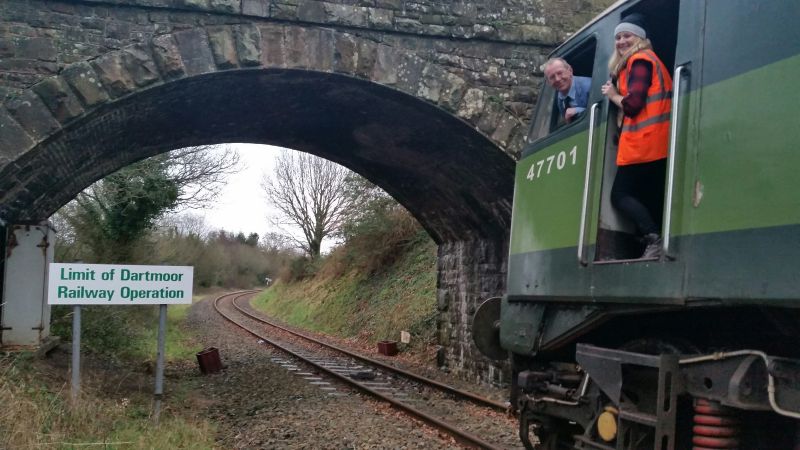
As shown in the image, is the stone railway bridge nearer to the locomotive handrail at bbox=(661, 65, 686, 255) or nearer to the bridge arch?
the bridge arch

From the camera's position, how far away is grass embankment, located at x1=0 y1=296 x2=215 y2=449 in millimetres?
5715

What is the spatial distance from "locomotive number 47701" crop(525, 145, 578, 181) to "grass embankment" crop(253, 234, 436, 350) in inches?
416

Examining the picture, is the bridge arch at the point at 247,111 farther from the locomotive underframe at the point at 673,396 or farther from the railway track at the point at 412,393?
the locomotive underframe at the point at 673,396

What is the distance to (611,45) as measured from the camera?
13.3 ft

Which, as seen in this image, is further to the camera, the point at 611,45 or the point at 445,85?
the point at 445,85

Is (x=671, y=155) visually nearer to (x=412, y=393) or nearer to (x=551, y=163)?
(x=551, y=163)

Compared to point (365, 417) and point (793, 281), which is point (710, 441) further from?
point (365, 417)

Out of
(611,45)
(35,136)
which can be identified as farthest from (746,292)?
(35,136)

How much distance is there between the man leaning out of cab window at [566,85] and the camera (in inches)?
181

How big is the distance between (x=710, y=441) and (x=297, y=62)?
6409 mm

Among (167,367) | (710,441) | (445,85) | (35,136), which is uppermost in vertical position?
(445,85)

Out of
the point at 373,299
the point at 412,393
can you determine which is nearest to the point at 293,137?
the point at 412,393

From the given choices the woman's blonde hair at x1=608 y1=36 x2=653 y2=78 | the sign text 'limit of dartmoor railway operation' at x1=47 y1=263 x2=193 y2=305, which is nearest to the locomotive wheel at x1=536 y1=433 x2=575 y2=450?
the woman's blonde hair at x1=608 y1=36 x2=653 y2=78

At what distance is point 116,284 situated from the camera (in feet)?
23.9
